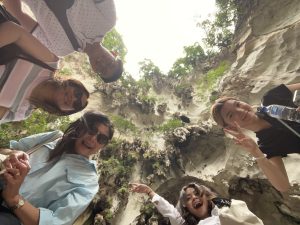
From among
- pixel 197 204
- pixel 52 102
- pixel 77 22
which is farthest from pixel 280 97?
pixel 52 102

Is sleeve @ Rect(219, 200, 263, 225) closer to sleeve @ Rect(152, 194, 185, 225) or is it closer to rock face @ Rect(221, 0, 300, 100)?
sleeve @ Rect(152, 194, 185, 225)

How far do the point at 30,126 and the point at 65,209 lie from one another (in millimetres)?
4123

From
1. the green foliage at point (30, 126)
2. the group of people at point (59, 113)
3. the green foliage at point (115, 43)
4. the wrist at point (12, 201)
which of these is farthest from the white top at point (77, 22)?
the green foliage at point (115, 43)

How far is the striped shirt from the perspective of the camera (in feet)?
7.91

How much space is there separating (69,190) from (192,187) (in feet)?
9.56

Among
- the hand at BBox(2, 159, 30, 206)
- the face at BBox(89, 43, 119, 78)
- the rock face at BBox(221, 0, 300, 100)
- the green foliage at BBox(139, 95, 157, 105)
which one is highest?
the rock face at BBox(221, 0, 300, 100)

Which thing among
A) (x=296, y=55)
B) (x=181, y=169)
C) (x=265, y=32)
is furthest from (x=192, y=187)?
(x=265, y=32)

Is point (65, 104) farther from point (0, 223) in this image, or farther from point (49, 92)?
point (0, 223)

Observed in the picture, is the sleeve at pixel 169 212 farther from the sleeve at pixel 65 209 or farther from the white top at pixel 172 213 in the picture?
the sleeve at pixel 65 209

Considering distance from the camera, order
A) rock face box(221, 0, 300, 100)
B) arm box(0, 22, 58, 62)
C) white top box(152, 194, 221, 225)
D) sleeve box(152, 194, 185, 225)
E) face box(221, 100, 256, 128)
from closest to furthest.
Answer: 1. arm box(0, 22, 58, 62)
2. face box(221, 100, 256, 128)
3. white top box(152, 194, 221, 225)
4. sleeve box(152, 194, 185, 225)
5. rock face box(221, 0, 300, 100)

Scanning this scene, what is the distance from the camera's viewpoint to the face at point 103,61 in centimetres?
268

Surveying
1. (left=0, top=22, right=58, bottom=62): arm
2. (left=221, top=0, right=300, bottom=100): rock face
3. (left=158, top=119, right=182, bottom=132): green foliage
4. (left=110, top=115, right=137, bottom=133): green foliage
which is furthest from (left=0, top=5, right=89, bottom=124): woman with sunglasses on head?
(left=158, top=119, right=182, bottom=132): green foliage

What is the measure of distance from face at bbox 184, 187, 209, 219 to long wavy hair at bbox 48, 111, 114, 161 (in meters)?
2.11

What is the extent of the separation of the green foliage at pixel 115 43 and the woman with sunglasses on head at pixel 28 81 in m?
7.88
